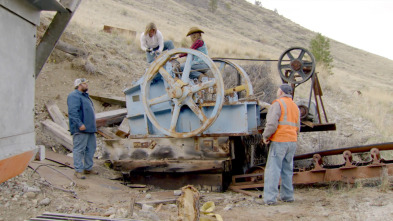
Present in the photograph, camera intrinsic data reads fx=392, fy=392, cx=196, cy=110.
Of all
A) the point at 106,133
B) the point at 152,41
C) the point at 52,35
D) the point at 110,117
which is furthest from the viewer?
the point at 110,117

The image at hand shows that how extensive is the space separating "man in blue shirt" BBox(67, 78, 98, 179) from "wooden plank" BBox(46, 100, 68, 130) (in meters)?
2.15

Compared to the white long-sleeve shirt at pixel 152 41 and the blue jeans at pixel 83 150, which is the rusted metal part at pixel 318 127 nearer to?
the white long-sleeve shirt at pixel 152 41

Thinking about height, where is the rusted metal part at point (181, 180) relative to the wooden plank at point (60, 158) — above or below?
below

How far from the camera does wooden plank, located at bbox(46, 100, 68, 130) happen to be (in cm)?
899

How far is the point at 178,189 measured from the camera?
692 cm

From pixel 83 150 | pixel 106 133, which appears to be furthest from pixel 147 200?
pixel 106 133

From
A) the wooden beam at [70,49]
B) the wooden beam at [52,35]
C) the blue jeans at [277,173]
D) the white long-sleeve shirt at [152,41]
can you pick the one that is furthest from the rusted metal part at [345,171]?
the wooden beam at [70,49]

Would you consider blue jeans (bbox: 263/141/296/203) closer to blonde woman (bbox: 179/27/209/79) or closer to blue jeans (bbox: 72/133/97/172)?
blonde woman (bbox: 179/27/209/79)

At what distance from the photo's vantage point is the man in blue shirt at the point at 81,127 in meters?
6.75

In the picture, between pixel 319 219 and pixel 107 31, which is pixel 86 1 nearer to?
pixel 107 31

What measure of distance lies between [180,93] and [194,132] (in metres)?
0.66

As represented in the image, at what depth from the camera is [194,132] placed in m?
6.23

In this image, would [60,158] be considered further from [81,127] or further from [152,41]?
[152,41]

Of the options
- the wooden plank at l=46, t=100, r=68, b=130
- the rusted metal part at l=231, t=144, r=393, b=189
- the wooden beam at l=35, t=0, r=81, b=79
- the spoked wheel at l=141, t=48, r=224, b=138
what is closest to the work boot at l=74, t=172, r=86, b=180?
the spoked wheel at l=141, t=48, r=224, b=138
